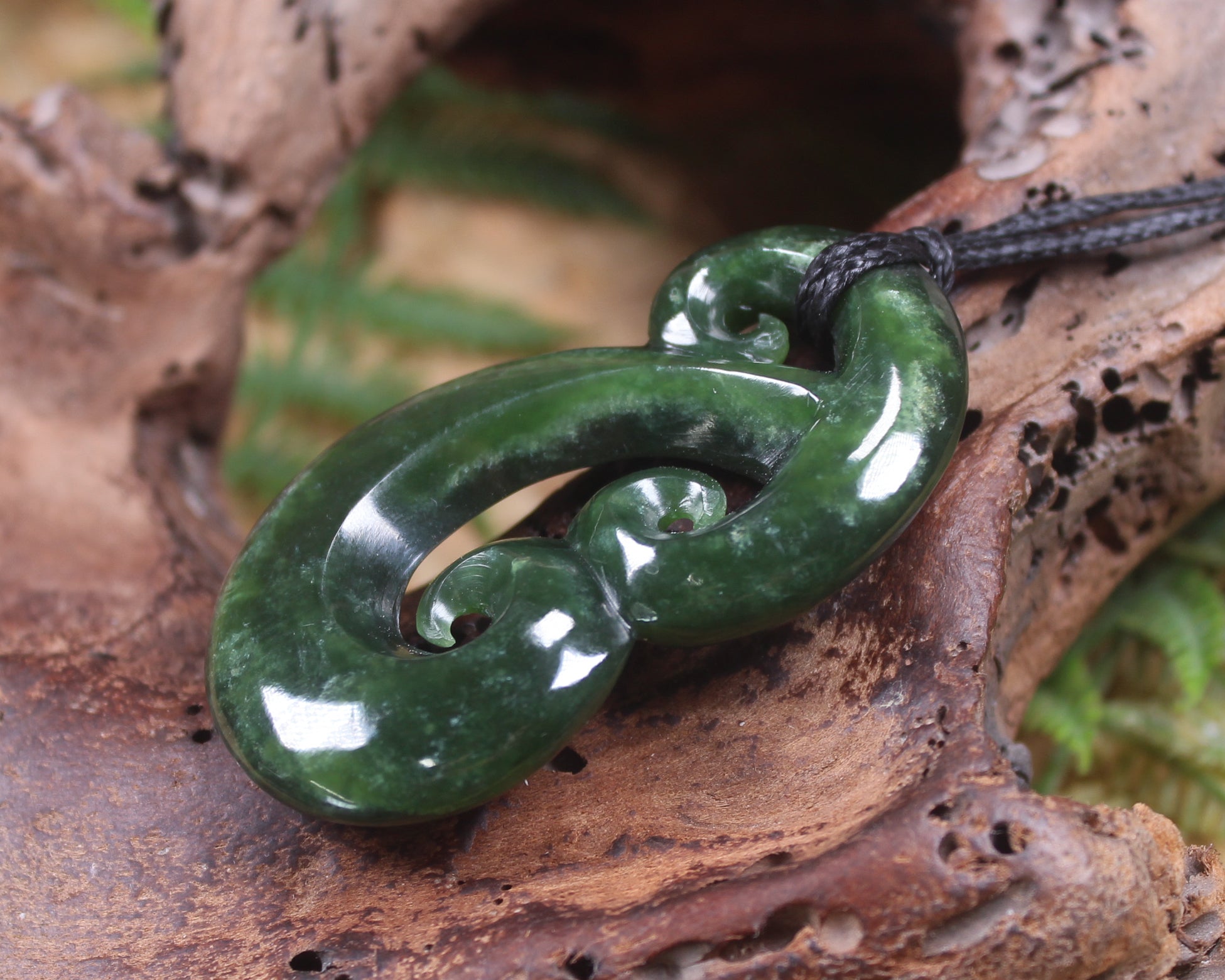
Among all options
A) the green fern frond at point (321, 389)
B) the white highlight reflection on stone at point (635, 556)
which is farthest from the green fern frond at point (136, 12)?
the white highlight reflection on stone at point (635, 556)

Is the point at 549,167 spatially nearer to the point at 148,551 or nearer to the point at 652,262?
the point at 652,262

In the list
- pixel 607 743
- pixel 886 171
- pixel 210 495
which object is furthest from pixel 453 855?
pixel 886 171

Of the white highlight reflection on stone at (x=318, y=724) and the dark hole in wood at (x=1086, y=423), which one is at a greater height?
the dark hole in wood at (x=1086, y=423)

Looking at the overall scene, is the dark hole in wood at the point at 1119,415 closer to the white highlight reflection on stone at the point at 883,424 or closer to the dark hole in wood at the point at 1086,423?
the dark hole in wood at the point at 1086,423

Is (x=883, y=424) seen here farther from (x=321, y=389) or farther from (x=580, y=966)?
(x=321, y=389)

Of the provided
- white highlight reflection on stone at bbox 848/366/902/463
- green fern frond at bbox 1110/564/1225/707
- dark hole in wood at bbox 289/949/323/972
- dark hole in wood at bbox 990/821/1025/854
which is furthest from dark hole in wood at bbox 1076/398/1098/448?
dark hole in wood at bbox 289/949/323/972

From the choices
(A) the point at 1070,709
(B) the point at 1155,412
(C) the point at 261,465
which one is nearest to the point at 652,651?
(B) the point at 1155,412
